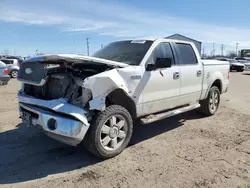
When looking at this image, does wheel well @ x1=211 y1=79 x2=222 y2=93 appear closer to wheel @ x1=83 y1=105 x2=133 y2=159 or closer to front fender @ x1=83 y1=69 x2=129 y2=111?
wheel @ x1=83 y1=105 x2=133 y2=159

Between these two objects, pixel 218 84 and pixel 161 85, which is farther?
pixel 218 84

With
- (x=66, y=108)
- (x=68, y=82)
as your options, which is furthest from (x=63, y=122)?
(x=68, y=82)

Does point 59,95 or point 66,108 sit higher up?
point 59,95

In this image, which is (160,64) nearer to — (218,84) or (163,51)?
(163,51)

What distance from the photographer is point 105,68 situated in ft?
14.1

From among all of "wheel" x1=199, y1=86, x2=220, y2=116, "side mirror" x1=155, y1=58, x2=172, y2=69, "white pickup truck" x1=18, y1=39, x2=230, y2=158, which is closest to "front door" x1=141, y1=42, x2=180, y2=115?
"white pickup truck" x1=18, y1=39, x2=230, y2=158

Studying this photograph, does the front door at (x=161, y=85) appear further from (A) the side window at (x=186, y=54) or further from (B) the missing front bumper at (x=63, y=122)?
(B) the missing front bumper at (x=63, y=122)

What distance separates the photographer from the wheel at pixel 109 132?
3883 mm

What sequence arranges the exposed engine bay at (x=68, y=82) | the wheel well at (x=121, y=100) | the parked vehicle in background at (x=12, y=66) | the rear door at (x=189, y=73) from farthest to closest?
the parked vehicle in background at (x=12, y=66) < the rear door at (x=189, y=73) < the wheel well at (x=121, y=100) < the exposed engine bay at (x=68, y=82)

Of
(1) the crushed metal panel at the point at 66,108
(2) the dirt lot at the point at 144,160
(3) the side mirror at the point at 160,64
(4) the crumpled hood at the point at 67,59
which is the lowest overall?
(2) the dirt lot at the point at 144,160

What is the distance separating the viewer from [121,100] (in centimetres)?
452

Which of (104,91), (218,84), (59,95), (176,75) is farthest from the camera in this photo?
(218,84)

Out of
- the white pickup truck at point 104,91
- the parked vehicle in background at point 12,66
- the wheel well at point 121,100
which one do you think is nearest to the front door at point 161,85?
the white pickup truck at point 104,91

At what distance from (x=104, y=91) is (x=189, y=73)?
264cm
